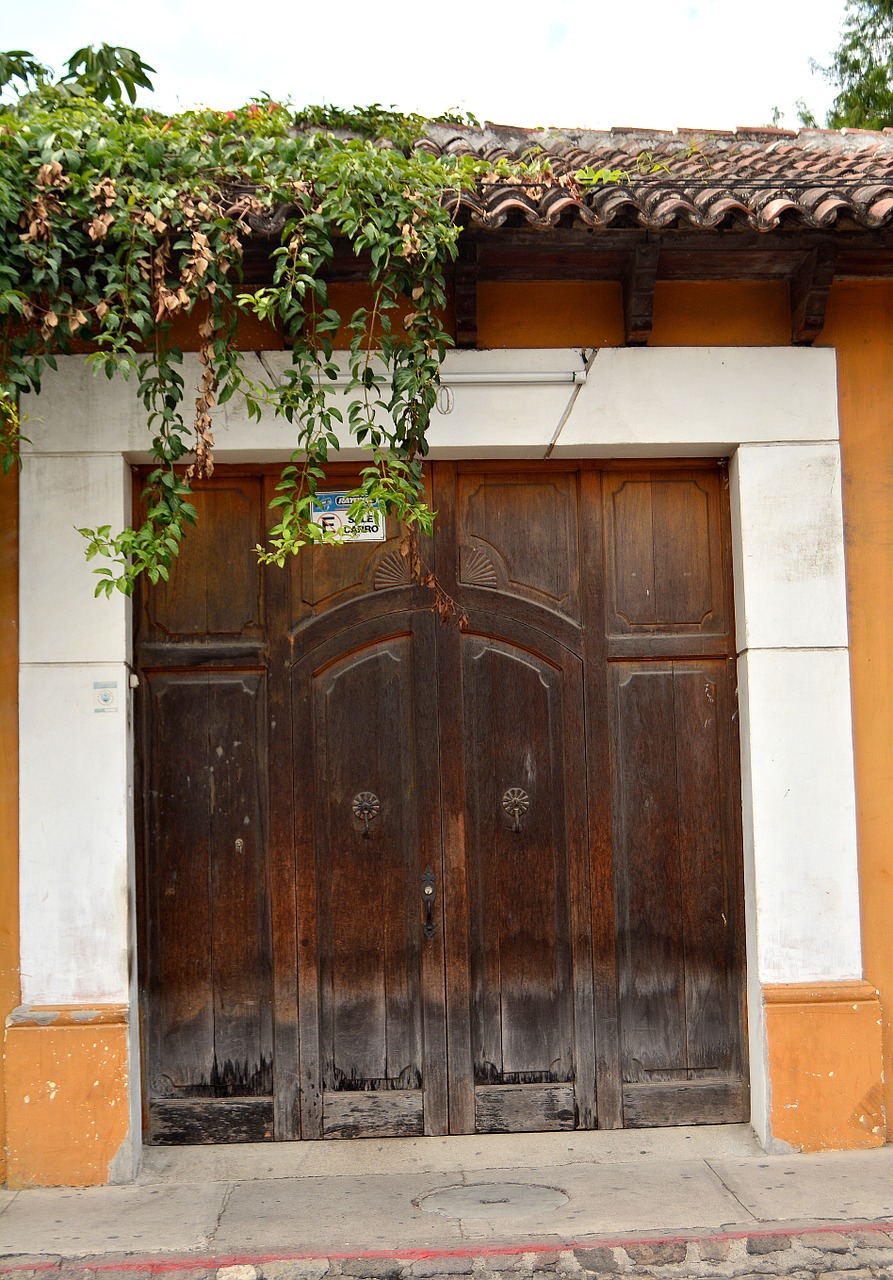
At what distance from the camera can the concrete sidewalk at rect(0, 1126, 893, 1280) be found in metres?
4.11

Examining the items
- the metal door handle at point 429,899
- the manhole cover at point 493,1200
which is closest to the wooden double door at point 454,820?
the metal door handle at point 429,899

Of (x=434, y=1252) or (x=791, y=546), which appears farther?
(x=791, y=546)

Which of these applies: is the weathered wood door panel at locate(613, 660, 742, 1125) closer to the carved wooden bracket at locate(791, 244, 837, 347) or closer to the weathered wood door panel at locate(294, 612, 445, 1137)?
the weathered wood door panel at locate(294, 612, 445, 1137)

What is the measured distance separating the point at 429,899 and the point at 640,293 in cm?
283

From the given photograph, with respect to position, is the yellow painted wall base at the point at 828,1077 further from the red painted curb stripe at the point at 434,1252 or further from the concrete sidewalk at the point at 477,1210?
the red painted curb stripe at the point at 434,1252

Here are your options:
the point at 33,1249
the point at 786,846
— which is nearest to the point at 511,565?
the point at 786,846

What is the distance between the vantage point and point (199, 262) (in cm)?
450

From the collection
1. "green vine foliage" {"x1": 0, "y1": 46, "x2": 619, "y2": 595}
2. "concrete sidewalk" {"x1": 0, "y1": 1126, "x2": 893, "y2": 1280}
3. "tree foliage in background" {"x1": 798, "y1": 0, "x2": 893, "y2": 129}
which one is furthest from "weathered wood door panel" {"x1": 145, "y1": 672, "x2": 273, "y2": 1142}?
"tree foliage in background" {"x1": 798, "y1": 0, "x2": 893, "y2": 129}

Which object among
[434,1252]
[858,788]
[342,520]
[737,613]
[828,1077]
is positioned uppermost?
[342,520]

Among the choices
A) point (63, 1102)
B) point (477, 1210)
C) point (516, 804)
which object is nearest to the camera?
point (477, 1210)

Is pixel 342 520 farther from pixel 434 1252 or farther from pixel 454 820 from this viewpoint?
pixel 434 1252

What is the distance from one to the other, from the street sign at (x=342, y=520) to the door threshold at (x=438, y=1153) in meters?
2.71

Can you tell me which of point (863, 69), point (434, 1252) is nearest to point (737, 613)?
point (434, 1252)

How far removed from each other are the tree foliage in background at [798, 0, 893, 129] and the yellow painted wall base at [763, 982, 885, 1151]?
1438 cm
